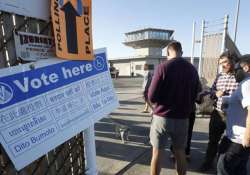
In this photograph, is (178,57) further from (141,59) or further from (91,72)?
(141,59)

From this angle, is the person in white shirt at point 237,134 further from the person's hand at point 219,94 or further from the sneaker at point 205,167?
the sneaker at point 205,167

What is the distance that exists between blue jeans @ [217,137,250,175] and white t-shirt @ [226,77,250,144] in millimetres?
81

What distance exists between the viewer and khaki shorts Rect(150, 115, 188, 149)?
283 centimetres

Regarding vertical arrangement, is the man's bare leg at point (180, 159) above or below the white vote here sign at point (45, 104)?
below

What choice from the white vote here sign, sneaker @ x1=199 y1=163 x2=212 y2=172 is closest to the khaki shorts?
sneaker @ x1=199 y1=163 x2=212 y2=172

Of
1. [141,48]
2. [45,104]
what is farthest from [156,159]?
→ [141,48]

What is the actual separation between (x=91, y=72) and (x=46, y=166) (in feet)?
2.70

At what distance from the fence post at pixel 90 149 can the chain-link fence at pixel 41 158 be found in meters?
0.11

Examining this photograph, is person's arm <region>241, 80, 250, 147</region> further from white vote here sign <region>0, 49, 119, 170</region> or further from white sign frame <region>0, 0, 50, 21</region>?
white sign frame <region>0, 0, 50, 21</region>

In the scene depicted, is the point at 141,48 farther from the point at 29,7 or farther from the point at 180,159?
the point at 29,7

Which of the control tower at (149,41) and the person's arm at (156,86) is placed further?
the control tower at (149,41)

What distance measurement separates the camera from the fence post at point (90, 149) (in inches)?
75.4

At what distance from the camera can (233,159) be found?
254cm

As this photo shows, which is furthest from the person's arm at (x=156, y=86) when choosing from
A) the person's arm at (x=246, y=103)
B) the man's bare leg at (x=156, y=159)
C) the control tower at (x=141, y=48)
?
the control tower at (x=141, y=48)
